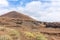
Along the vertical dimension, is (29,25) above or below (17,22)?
below

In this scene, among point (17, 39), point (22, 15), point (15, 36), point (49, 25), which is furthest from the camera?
point (22, 15)

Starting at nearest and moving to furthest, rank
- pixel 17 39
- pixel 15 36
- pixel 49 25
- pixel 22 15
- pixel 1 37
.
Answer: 1. pixel 1 37
2. pixel 17 39
3. pixel 15 36
4. pixel 49 25
5. pixel 22 15

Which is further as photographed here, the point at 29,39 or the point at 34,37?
the point at 34,37

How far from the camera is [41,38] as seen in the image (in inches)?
1226

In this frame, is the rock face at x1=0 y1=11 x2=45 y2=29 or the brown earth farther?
the rock face at x1=0 y1=11 x2=45 y2=29

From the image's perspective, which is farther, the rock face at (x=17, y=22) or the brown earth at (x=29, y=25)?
the rock face at (x=17, y=22)

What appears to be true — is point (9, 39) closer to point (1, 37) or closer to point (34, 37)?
point (1, 37)

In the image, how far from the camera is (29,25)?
5184 cm

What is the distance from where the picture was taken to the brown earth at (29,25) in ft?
138

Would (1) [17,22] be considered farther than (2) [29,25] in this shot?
Yes

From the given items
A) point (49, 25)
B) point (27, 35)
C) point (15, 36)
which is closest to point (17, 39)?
point (15, 36)

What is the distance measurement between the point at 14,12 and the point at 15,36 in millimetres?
43120

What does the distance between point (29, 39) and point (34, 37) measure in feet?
7.07

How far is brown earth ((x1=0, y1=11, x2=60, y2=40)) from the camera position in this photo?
4200 cm
